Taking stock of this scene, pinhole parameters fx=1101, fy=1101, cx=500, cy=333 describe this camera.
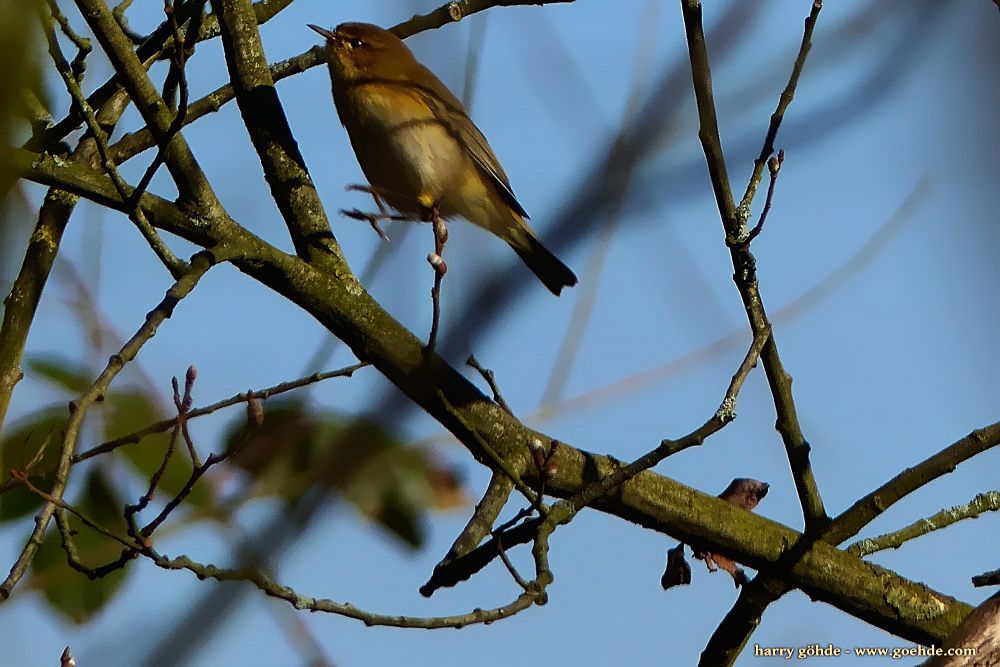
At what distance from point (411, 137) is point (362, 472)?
304 centimetres

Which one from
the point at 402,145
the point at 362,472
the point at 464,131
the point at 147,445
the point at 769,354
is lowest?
the point at 362,472

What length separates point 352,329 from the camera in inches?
107

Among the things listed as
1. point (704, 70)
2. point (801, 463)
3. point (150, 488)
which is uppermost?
point (704, 70)

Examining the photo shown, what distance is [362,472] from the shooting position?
6.82ft

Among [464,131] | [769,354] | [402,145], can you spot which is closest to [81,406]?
[769,354]

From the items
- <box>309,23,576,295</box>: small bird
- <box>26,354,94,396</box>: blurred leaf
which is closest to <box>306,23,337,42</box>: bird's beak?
<box>309,23,576,295</box>: small bird

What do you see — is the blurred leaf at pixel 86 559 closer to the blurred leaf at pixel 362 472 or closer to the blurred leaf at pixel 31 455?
the blurred leaf at pixel 31 455

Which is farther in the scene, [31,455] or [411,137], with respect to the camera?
[411,137]

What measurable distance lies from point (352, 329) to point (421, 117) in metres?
2.63

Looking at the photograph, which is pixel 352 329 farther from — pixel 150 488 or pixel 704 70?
pixel 704 70

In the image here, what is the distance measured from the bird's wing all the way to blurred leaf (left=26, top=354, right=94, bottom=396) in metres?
2.59

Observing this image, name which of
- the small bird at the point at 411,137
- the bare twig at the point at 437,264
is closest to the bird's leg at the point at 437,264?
the bare twig at the point at 437,264

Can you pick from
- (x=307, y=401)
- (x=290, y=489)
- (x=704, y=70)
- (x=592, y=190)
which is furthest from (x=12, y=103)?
(x=307, y=401)

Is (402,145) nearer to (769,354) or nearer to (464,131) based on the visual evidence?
(464,131)
